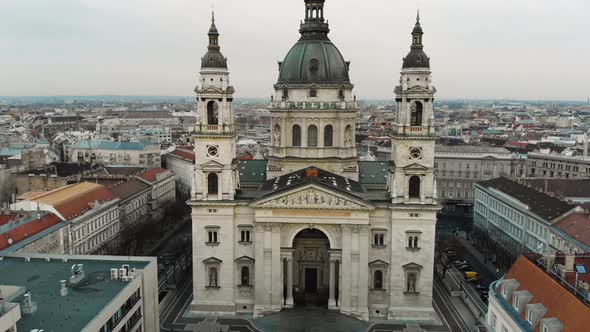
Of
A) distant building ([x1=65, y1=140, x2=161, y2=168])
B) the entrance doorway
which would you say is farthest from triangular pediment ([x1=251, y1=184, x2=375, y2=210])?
distant building ([x1=65, y1=140, x2=161, y2=168])

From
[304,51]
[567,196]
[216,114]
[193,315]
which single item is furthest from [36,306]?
[567,196]

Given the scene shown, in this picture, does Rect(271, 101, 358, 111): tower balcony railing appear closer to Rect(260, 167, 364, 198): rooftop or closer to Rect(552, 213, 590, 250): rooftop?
Rect(260, 167, 364, 198): rooftop

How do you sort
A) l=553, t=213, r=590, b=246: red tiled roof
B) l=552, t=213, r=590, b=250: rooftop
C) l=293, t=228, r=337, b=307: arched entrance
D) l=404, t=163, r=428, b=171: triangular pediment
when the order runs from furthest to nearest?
l=293, t=228, r=337, b=307: arched entrance, l=553, t=213, r=590, b=246: red tiled roof, l=552, t=213, r=590, b=250: rooftop, l=404, t=163, r=428, b=171: triangular pediment

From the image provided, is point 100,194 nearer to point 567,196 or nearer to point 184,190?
point 184,190

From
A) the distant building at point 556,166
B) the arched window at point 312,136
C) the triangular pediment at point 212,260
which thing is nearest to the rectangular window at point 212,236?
Answer: the triangular pediment at point 212,260

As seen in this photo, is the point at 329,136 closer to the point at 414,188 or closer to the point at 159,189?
the point at 414,188

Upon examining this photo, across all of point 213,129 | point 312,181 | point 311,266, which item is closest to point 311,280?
point 311,266

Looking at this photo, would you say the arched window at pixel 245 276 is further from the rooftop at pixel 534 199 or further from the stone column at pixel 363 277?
the rooftop at pixel 534 199
